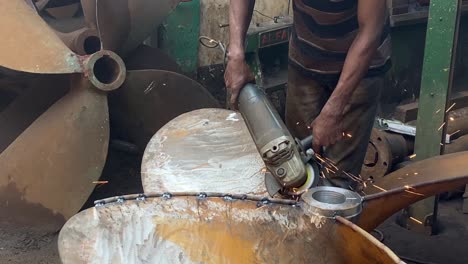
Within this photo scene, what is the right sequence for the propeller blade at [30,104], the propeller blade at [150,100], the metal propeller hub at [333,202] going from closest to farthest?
the metal propeller hub at [333,202] → the propeller blade at [150,100] → the propeller blade at [30,104]

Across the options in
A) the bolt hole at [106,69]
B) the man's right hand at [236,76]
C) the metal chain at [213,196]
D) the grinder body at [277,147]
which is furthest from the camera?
the bolt hole at [106,69]

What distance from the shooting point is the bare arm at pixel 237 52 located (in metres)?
3.00

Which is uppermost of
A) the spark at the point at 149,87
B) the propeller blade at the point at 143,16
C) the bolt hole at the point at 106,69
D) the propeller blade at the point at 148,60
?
the propeller blade at the point at 143,16

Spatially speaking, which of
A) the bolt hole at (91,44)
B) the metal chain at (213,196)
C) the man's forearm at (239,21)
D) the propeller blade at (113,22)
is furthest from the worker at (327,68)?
the bolt hole at (91,44)

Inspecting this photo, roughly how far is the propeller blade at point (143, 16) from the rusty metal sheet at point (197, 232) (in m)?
2.18

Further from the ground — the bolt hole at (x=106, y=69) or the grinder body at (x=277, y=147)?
the grinder body at (x=277, y=147)

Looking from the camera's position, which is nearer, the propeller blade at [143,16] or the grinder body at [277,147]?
the grinder body at [277,147]

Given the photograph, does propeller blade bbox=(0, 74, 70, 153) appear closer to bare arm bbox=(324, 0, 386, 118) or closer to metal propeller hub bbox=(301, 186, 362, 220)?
bare arm bbox=(324, 0, 386, 118)

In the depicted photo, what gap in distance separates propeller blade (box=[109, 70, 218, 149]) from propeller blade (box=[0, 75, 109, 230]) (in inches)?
11.3

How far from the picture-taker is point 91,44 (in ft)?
13.7

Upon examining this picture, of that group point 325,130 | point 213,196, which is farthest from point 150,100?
point 213,196

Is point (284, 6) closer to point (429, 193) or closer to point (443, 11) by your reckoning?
point (443, 11)

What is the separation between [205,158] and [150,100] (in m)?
1.14

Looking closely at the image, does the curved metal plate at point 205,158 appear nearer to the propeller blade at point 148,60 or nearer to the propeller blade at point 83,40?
the propeller blade at point 83,40
